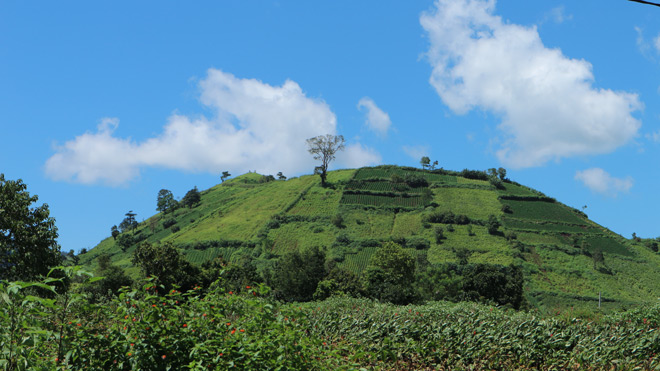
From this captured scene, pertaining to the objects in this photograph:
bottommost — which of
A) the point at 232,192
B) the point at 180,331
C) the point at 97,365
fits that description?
the point at 97,365

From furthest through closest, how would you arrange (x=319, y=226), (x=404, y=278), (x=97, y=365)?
(x=319, y=226) < (x=404, y=278) < (x=97, y=365)

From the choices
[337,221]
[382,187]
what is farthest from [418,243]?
[382,187]

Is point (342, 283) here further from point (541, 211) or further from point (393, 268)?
point (541, 211)

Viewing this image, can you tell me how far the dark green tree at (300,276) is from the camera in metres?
62.7

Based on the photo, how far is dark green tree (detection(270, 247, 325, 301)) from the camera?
62688 mm

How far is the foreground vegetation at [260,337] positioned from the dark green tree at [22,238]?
83.5ft

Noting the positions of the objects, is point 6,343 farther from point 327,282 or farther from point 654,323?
point 327,282

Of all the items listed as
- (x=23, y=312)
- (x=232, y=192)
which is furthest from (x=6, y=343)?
(x=232, y=192)

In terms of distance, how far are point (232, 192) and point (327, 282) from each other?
103 meters

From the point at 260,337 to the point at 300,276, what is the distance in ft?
184

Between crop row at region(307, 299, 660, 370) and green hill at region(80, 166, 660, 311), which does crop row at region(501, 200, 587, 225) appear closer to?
green hill at region(80, 166, 660, 311)

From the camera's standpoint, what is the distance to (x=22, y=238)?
1244 inches

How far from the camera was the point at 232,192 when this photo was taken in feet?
514

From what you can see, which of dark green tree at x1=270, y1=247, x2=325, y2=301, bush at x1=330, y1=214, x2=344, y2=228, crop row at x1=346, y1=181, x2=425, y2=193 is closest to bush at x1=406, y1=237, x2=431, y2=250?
bush at x1=330, y1=214, x2=344, y2=228
